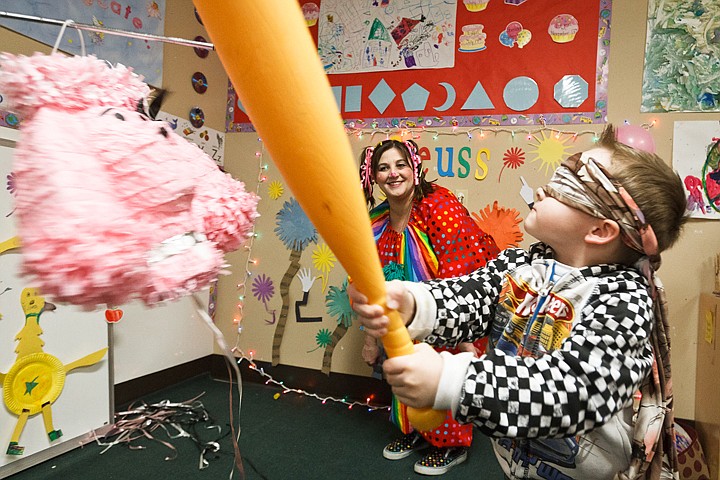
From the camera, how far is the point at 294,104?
15.3 inches

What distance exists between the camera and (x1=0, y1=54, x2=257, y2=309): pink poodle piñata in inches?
13.2

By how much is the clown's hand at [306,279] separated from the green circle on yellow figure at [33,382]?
1143 millimetres

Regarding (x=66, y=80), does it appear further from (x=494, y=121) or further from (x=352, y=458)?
(x=494, y=121)

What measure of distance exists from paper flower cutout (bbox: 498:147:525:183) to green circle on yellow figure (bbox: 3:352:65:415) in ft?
6.54

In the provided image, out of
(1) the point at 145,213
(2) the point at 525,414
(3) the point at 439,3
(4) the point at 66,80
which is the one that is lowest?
(2) the point at 525,414

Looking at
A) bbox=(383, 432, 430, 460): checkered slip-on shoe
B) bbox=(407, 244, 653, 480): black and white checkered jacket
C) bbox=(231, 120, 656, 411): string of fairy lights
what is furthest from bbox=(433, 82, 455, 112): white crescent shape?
bbox=(383, 432, 430, 460): checkered slip-on shoe

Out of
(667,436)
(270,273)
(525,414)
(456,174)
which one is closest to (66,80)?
(525,414)

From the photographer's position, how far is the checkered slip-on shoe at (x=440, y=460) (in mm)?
1660

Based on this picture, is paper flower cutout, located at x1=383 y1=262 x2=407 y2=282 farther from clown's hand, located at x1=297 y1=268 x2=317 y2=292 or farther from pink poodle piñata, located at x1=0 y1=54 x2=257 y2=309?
pink poodle piñata, located at x1=0 y1=54 x2=257 y2=309

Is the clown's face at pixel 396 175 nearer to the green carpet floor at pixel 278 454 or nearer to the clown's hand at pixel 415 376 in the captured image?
the green carpet floor at pixel 278 454

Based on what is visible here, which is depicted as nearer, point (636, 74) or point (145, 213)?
point (145, 213)

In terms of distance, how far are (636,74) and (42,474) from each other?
2.76 m

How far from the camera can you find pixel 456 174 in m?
2.19

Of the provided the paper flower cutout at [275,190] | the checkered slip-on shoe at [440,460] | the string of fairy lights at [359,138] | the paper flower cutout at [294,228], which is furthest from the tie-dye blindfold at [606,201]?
the paper flower cutout at [275,190]
